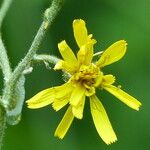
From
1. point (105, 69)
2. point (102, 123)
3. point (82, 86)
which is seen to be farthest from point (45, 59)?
point (105, 69)

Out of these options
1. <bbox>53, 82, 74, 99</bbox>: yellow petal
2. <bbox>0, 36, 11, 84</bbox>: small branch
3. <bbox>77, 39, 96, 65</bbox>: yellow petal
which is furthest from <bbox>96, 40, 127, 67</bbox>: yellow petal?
<bbox>0, 36, 11, 84</bbox>: small branch

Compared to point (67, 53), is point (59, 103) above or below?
below

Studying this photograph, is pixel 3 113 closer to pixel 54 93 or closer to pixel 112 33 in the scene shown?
pixel 54 93

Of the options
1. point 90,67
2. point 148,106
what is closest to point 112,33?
point 148,106

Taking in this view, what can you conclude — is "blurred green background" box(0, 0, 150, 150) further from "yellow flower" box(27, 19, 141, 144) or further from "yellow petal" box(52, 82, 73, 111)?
"yellow petal" box(52, 82, 73, 111)

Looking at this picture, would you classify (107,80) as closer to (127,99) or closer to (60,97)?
(127,99)

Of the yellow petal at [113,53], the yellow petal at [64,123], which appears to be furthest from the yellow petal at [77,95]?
the yellow petal at [113,53]
